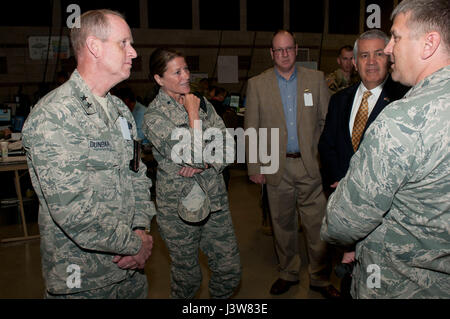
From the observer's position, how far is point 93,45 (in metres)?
1.39

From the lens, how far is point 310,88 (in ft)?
8.90

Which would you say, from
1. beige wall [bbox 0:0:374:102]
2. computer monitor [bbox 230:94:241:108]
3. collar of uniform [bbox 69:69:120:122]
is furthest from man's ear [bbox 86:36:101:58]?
beige wall [bbox 0:0:374:102]

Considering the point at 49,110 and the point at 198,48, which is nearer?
the point at 49,110

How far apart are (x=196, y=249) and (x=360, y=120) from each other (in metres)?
1.24

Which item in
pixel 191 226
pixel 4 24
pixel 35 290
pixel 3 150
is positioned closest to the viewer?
pixel 191 226

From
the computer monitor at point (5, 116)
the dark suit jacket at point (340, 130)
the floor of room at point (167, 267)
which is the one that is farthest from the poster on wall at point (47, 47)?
the dark suit jacket at point (340, 130)

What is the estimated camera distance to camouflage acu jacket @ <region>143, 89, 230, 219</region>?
2076mm

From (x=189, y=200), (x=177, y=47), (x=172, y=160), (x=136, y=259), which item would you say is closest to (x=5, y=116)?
(x=177, y=47)

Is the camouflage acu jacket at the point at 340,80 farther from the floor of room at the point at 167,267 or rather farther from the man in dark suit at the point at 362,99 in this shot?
the man in dark suit at the point at 362,99

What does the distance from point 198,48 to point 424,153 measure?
8785 millimetres

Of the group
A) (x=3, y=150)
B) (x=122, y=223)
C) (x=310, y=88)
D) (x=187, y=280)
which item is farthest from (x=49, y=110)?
(x=3, y=150)

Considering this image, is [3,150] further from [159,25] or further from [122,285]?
[159,25]

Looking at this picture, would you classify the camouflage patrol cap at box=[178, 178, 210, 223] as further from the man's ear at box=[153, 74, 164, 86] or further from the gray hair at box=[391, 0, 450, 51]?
the gray hair at box=[391, 0, 450, 51]

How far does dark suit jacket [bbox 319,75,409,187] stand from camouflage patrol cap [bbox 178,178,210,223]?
83 centimetres
